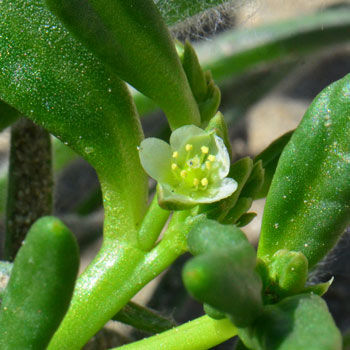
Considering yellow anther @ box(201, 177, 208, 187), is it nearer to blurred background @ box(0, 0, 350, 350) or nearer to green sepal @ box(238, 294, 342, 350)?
green sepal @ box(238, 294, 342, 350)

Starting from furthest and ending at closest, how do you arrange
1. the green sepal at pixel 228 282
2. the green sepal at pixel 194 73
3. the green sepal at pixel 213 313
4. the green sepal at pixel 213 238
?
the green sepal at pixel 194 73
the green sepal at pixel 213 313
the green sepal at pixel 213 238
the green sepal at pixel 228 282

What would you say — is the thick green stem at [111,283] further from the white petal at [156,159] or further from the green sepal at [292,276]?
the green sepal at [292,276]

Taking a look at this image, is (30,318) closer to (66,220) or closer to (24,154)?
(24,154)

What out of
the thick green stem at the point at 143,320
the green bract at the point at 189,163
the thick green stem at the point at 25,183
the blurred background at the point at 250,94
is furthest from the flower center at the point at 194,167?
the thick green stem at the point at 25,183

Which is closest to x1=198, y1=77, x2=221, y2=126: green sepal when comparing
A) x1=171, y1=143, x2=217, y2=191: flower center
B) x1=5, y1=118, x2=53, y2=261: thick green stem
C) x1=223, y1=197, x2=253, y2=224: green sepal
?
x1=171, y1=143, x2=217, y2=191: flower center

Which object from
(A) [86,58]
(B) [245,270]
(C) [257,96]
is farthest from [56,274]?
(C) [257,96]

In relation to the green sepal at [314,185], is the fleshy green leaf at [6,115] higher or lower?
higher
